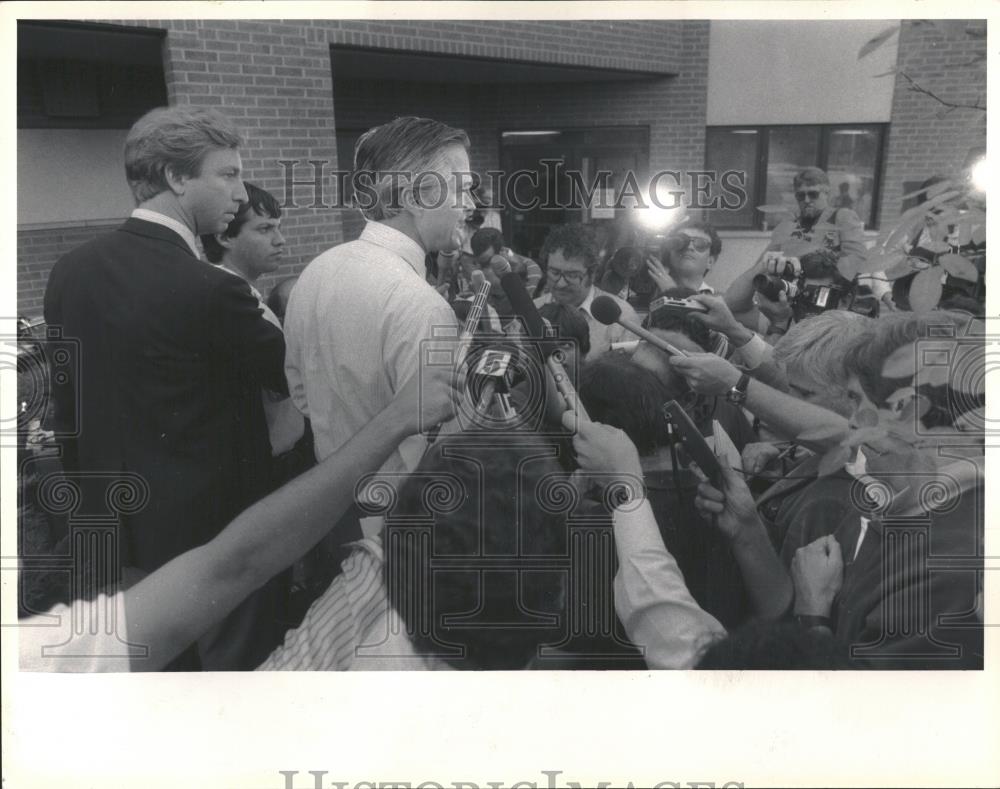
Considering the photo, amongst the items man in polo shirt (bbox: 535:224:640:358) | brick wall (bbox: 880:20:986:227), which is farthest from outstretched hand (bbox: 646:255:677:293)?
brick wall (bbox: 880:20:986:227)

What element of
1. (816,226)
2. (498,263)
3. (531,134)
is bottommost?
(498,263)

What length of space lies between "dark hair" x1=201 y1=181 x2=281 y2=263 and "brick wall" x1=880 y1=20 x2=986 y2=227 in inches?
80.1

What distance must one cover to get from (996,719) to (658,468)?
150 centimetres

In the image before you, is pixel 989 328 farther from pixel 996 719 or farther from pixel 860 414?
pixel 996 719

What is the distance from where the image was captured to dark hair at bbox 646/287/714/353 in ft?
11.4

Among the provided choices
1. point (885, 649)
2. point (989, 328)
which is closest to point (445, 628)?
point (885, 649)

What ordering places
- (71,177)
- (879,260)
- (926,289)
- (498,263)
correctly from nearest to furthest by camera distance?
(879,260) < (926,289) < (71,177) < (498,263)

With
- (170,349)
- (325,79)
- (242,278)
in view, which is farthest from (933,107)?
(170,349)

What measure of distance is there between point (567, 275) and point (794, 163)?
0.84m

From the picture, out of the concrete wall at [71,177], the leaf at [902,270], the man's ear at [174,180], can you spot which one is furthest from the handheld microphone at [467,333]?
the leaf at [902,270]

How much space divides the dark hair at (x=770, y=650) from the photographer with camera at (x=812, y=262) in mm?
1082

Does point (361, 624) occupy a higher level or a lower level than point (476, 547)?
lower

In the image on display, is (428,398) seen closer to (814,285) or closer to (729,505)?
(729,505)

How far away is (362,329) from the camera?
338 cm
